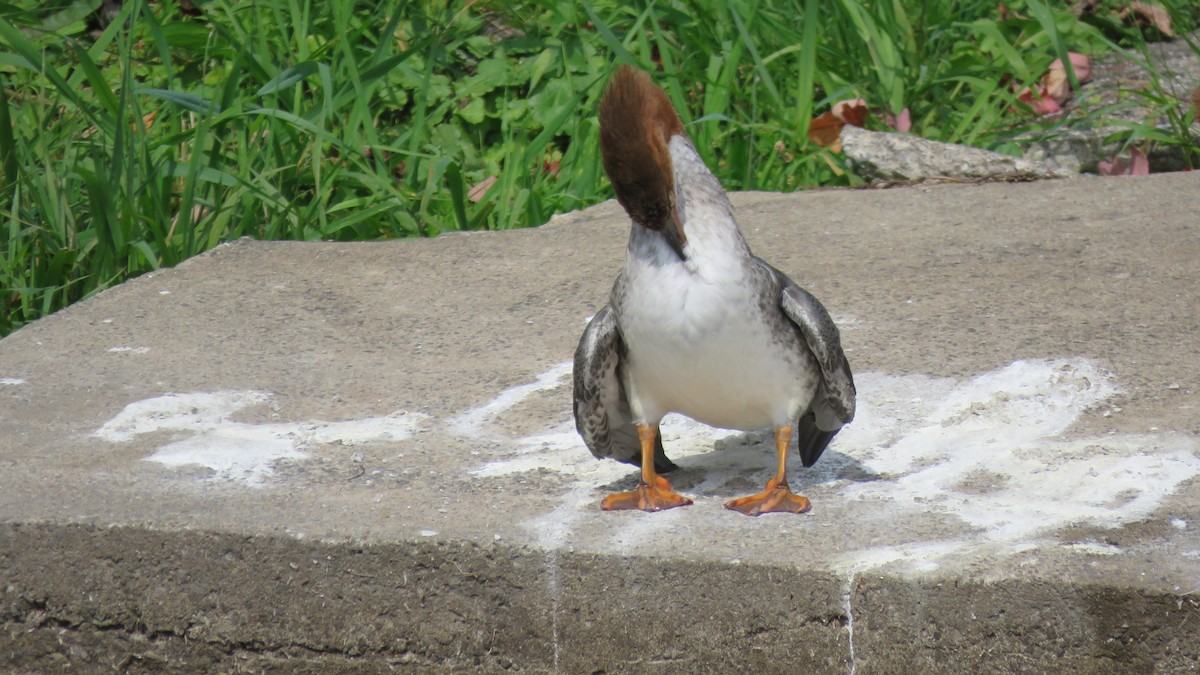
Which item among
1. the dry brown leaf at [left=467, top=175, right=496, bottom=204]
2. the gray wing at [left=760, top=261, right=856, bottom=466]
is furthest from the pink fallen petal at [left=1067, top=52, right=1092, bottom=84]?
the gray wing at [left=760, top=261, right=856, bottom=466]

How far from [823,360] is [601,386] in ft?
1.57

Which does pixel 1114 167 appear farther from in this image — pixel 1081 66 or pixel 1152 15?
pixel 1152 15

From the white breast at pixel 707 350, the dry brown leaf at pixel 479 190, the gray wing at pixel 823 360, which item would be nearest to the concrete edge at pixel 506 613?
the white breast at pixel 707 350

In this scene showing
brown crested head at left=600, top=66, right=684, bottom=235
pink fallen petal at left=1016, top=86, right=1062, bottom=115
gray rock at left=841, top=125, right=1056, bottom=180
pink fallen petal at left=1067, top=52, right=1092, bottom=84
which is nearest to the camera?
brown crested head at left=600, top=66, right=684, bottom=235

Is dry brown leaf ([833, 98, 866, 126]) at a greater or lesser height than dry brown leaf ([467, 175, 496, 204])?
greater

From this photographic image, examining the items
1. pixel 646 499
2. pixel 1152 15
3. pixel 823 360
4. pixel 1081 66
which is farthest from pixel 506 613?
pixel 1152 15

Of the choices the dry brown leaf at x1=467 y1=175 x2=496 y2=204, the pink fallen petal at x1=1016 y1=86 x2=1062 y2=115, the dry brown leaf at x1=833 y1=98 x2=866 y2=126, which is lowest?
the pink fallen petal at x1=1016 y1=86 x2=1062 y2=115

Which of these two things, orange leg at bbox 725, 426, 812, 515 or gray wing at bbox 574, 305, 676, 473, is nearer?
orange leg at bbox 725, 426, 812, 515

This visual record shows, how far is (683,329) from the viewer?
294cm

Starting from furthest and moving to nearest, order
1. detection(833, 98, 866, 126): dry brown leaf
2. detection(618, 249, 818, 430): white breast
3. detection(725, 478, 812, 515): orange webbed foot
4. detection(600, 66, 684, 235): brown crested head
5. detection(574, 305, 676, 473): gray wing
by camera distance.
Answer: detection(833, 98, 866, 126): dry brown leaf → detection(574, 305, 676, 473): gray wing → detection(725, 478, 812, 515): orange webbed foot → detection(618, 249, 818, 430): white breast → detection(600, 66, 684, 235): brown crested head

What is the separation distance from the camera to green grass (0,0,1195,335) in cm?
537

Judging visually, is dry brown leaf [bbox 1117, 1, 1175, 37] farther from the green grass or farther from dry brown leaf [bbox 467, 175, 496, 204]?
dry brown leaf [bbox 467, 175, 496, 204]

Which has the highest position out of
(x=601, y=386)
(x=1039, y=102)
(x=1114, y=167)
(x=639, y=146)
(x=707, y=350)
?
(x=639, y=146)

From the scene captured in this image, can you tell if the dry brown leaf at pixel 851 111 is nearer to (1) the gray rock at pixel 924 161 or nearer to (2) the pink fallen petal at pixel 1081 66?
(1) the gray rock at pixel 924 161
